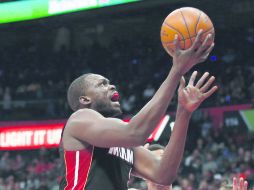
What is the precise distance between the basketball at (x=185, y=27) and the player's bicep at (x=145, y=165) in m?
0.70

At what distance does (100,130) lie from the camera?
3.04 meters

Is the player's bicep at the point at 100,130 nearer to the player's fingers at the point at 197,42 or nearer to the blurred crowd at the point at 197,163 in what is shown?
the player's fingers at the point at 197,42

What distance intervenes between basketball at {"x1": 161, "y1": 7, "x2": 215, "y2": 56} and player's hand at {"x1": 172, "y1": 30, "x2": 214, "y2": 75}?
0.11 metres

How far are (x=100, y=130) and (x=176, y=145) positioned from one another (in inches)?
18.7

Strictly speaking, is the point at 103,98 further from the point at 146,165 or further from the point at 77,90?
the point at 146,165

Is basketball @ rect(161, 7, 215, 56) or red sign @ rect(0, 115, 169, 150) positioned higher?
basketball @ rect(161, 7, 215, 56)

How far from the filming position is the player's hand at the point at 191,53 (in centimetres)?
285

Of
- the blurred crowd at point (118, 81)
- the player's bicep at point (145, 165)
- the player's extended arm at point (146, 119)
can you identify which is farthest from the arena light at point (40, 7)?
the player's extended arm at point (146, 119)

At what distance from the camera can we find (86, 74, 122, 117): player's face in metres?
3.29

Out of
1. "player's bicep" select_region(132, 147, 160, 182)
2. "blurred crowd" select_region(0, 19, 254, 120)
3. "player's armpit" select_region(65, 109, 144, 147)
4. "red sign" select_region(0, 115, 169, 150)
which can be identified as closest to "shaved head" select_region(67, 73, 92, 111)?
"player's armpit" select_region(65, 109, 144, 147)

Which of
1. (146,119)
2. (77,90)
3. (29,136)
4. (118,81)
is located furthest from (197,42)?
(118,81)

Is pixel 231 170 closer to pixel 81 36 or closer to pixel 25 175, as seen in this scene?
pixel 25 175

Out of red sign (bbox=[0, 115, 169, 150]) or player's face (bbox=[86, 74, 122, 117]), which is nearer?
player's face (bbox=[86, 74, 122, 117])

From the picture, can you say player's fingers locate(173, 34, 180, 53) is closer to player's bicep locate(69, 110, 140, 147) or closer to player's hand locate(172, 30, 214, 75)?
player's hand locate(172, 30, 214, 75)
